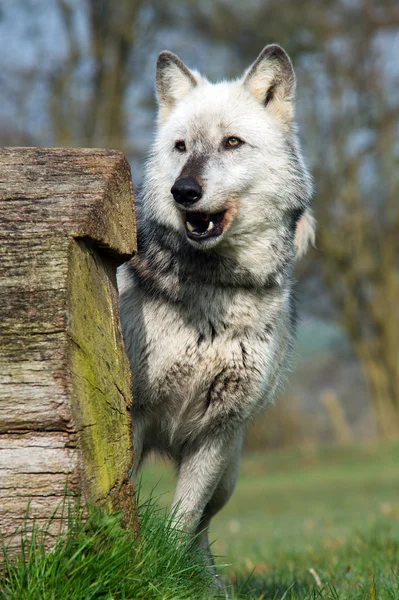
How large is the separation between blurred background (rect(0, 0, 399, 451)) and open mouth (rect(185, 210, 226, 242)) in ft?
46.3

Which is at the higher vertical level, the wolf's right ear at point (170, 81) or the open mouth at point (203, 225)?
the wolf's right ear at point (170, 81)

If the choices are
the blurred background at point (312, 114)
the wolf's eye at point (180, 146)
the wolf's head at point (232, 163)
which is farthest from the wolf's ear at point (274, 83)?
the blurred background at point (312, 114)

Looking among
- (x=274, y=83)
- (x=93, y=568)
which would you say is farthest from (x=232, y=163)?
(x=93, y=568)

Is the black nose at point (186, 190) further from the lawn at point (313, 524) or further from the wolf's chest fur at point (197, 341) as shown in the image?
the lawn at point (313, 524)

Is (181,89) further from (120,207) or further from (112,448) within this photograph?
(112,448)

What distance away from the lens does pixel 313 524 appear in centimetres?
965

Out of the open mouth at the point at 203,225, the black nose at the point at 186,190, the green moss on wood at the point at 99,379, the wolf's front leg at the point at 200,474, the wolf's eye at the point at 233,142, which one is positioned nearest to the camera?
the green moss on wood at the point at 99,379

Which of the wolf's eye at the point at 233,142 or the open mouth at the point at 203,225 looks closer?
the open mouth at the point at 203,225

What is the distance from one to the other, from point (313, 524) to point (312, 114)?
14.3 meters

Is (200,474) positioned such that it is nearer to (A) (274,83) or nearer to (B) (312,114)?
(A) (274,83)

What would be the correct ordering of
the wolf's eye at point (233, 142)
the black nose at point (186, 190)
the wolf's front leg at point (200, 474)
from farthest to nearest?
the wolf's eye at point (233, 142), the wolf's front leg at point (200, 474), the black nose at point (186, 190)

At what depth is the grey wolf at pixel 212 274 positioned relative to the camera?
3752 mm

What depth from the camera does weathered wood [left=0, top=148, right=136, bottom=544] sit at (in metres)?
2.43

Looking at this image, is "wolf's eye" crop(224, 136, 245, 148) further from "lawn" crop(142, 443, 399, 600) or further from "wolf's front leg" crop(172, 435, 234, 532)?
"lawn" crop(142, 443, 399, 600)
